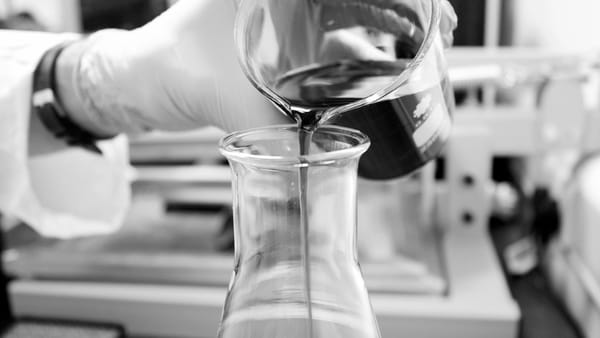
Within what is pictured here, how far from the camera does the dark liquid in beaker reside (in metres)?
0.53

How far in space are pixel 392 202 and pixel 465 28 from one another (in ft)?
3.00

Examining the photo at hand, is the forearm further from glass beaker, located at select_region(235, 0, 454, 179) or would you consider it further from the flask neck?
the flask neck

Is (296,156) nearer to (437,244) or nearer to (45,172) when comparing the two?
(45,172)

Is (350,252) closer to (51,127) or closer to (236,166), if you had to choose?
(236,166)

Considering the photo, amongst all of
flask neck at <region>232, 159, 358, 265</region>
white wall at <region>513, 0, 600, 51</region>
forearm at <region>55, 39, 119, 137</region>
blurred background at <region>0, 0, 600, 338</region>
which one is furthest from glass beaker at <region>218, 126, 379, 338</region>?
white wall at <region>513, 0, 600, 51</region>

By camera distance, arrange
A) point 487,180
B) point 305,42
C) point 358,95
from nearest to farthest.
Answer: point 358,95
point 305,42
point 487,180

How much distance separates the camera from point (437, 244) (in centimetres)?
127

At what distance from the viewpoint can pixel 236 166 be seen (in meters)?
0.43

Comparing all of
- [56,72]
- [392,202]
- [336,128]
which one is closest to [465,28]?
[392,202]

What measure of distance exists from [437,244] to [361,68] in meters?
0.73

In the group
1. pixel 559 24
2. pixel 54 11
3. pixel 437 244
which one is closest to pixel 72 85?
pixel 437 244

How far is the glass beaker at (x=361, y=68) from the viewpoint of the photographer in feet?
1.70

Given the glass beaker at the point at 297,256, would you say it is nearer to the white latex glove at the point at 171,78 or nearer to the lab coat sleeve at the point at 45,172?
the white latex glove at the point at 171,78

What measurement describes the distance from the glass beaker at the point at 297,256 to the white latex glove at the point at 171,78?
206 millimetres
